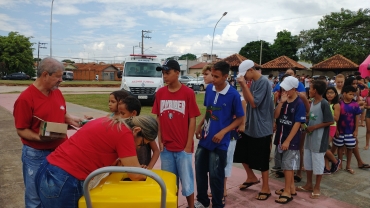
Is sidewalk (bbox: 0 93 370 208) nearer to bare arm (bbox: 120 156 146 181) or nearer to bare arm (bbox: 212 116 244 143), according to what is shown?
bare arm (bbox: 212 116 244 143)

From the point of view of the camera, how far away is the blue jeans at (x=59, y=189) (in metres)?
1.96

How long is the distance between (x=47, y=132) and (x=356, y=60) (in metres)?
43.0

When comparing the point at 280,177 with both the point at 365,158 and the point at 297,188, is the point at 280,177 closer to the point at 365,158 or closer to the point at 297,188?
the point at 297,188

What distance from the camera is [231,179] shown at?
457 cm

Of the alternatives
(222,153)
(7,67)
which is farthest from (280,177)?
(7,67)

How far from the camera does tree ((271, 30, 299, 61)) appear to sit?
55.9 m

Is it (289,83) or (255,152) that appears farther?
(255,152)

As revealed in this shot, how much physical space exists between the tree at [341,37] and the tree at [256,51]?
12633 millimetres

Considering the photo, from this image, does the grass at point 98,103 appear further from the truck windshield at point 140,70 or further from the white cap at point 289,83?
the white cap at point 289,83

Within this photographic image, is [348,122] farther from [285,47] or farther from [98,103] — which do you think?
[285,47]

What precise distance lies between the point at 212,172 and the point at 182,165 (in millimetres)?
339

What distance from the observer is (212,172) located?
10.6 ft

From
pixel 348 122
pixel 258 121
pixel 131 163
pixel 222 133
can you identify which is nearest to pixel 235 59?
pixel 348 122

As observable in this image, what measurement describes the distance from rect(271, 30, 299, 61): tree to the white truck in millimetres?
47029
